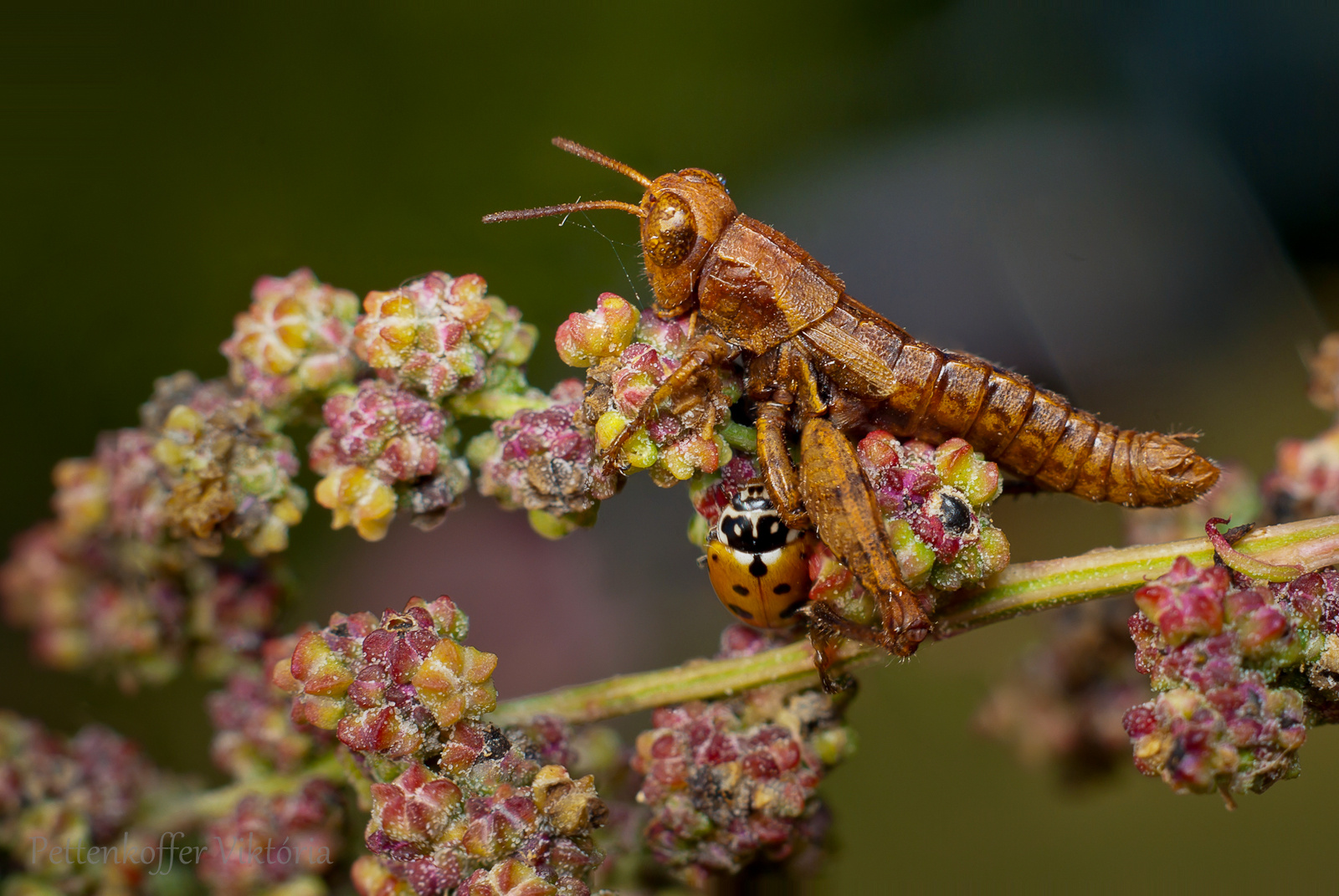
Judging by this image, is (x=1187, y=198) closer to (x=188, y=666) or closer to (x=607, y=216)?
(x=607, y=216)

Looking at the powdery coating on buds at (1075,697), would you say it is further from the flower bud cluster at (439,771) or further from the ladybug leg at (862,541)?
the flower bud cluster at (439,771)

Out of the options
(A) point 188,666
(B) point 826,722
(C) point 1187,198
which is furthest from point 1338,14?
(A) point 188,666

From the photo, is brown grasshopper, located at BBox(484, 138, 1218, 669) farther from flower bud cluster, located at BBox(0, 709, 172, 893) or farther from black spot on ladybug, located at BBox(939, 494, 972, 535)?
flower bud cluster, located at BBox(0, 709, 172, 893)

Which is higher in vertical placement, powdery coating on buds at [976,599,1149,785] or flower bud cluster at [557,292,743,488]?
flower bud cluster at [557,292,743,488]

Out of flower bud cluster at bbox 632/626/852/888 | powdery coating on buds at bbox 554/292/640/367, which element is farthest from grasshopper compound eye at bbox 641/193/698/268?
flower bud cluster at bbox 632/626/852/888

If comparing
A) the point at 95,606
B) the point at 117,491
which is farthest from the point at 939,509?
the point at 95,606

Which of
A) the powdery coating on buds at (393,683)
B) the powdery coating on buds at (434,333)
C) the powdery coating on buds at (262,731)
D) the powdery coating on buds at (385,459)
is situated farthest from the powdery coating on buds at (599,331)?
the powdery coating on buds at (262,731)

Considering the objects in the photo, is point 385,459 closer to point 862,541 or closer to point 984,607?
point 862,541
